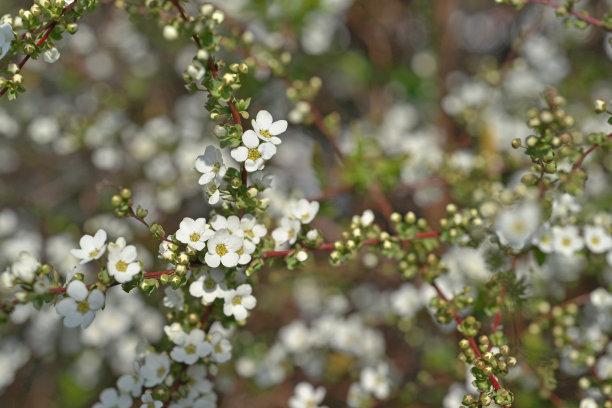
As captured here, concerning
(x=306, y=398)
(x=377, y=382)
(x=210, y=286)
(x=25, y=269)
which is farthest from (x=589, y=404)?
(x=25, y=269)

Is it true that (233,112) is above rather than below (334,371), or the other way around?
above

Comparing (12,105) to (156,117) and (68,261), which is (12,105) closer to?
(156,117)

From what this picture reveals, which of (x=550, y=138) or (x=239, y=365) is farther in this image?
(x=239, y=365)

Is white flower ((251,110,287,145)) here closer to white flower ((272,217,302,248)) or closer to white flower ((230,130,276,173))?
white flower ((230,130,276,173))

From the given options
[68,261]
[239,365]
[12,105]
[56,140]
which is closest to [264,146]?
[239,365]

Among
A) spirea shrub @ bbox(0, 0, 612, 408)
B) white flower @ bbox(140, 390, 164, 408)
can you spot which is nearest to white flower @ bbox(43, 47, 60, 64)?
spirea shrub @ bbox(0, 0, 612, 408)

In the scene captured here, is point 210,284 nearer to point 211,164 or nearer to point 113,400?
point 211,164
